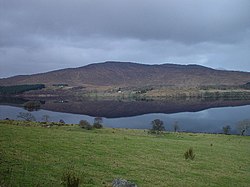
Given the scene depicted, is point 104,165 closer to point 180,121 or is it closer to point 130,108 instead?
point 180,121

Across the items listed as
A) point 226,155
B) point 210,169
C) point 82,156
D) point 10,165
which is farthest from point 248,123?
point 10,165

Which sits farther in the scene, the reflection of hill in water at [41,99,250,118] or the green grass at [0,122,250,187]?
the reflection of hill in water at [41,99,250,118]

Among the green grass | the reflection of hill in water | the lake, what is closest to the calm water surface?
the lake

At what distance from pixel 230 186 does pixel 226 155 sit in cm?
1115

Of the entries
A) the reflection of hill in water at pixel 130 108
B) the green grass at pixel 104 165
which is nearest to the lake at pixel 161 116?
the reflection of hill in water at pixel 130 108

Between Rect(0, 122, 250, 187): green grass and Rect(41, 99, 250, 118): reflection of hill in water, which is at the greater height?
Rect(41, 99, 250, 118): reflection of hill in water

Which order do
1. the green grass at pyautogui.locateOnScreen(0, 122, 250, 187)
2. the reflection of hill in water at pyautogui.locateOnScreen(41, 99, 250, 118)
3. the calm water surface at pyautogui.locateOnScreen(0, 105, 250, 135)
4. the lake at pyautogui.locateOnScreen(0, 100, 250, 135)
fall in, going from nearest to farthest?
the green grass at pyautogui.locateOnScreen(0, 122, 250, 187)
the calm water surface at pyautogui.locateOnScreen(0, 105, 250, 135)
the lake at pyautogui.locateOnScreen(0, 100, 250, 135)
the reflection of hill in water at pyautogui.locateOnScreen(41, 99, 250, 118)

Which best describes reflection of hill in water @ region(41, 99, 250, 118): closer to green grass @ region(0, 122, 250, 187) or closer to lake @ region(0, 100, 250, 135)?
lake @ region(0, 100, 250, 135)

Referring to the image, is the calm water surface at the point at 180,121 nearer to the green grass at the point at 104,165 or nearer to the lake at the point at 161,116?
the lake at the point at 161,116

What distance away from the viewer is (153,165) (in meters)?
19.3

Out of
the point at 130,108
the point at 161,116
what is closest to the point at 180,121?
the point at 161,116

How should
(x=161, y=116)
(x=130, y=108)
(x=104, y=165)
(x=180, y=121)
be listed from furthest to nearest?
(x=130, y=108) < (x=161, y=116) < (x=180, y=121) < (x=104, y=165)

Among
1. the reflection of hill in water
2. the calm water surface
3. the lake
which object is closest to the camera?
the calm water surface

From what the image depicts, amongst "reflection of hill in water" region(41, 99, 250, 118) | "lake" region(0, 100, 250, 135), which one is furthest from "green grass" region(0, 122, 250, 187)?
"reflection of hill in water" region(41, 99, 250, 118)
